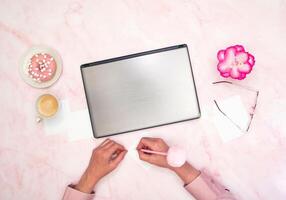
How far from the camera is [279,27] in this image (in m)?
1.31

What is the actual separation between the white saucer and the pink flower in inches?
21.4

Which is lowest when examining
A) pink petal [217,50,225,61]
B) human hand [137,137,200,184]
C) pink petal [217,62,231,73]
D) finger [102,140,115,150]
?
human hand [137,137,200,184]

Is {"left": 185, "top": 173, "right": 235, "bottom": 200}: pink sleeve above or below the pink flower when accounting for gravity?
below

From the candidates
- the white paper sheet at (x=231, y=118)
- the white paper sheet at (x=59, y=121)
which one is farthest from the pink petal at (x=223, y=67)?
the white paper sheet at (x=59, y=121)

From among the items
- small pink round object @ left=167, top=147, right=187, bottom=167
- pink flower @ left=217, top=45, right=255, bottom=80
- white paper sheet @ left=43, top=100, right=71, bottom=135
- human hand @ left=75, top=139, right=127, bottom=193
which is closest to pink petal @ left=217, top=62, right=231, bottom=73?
pink flower @ left=217, top=45, right=255, bottom=80

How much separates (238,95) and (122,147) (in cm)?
43

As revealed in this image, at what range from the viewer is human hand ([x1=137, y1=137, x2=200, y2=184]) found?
3.99 feet

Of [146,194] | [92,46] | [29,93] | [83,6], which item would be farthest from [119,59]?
[146,194]

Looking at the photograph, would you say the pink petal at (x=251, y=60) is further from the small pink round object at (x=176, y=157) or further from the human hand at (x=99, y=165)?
the human hand at (x=99, y=165)

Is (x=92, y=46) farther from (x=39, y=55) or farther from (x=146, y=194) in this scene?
(x=146, y=194)

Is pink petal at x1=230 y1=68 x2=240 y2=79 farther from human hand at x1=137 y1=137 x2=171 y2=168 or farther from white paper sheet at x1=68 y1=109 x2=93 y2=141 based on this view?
white paper sheet at x1=68 y1=109 x2=93 y2=141

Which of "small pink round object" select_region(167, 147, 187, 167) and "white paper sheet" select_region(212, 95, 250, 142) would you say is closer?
"small pink round object" select_region(167, 147, 187, 167)

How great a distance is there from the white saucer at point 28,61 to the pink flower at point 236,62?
0.54 m

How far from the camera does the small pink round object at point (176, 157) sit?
1162 millimetres
